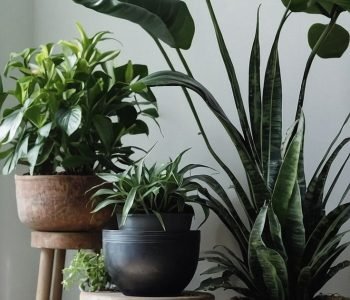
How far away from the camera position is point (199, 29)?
141 cm

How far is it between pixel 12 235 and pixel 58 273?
300 mm

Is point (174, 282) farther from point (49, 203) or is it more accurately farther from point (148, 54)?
point (148, 54)

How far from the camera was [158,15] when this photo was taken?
1059 millimetres

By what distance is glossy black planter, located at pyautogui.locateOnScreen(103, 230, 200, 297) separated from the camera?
3.25 feet

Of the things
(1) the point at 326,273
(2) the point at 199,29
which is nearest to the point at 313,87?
(2) the point at 199,29

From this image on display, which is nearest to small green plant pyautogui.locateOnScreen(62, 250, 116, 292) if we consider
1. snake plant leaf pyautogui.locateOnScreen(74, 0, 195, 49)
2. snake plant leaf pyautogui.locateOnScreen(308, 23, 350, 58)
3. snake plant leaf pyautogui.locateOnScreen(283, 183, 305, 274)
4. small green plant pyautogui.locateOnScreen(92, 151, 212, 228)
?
small green plant pyautogui.locateOnScreen(92, 151, 212, 228)

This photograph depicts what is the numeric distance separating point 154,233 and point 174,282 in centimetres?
10

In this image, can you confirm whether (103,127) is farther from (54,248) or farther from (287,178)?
(287,178)

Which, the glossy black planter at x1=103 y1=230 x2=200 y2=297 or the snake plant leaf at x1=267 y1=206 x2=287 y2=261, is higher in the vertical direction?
the snake plant leaf at x1=267 y1=206 x2=287 y2=261

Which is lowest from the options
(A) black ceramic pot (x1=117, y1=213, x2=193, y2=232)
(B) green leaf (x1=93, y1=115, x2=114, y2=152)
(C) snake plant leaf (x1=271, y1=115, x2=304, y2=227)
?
(A) black ceramic pot (x1=117, y1=213, x2=193, y2=232)

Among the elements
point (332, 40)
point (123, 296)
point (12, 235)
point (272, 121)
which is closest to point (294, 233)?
point (272, 121)

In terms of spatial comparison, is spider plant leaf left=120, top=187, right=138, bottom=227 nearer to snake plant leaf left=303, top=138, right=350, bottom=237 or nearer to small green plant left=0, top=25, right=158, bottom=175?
small green plant left=0, top=25, right=158, bottom=175

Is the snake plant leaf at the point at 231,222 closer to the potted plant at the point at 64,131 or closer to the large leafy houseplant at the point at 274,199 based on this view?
the large leafy houseplant at the point at 274,199

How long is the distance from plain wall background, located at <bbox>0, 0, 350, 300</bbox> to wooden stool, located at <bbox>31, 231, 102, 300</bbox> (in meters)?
0.27
